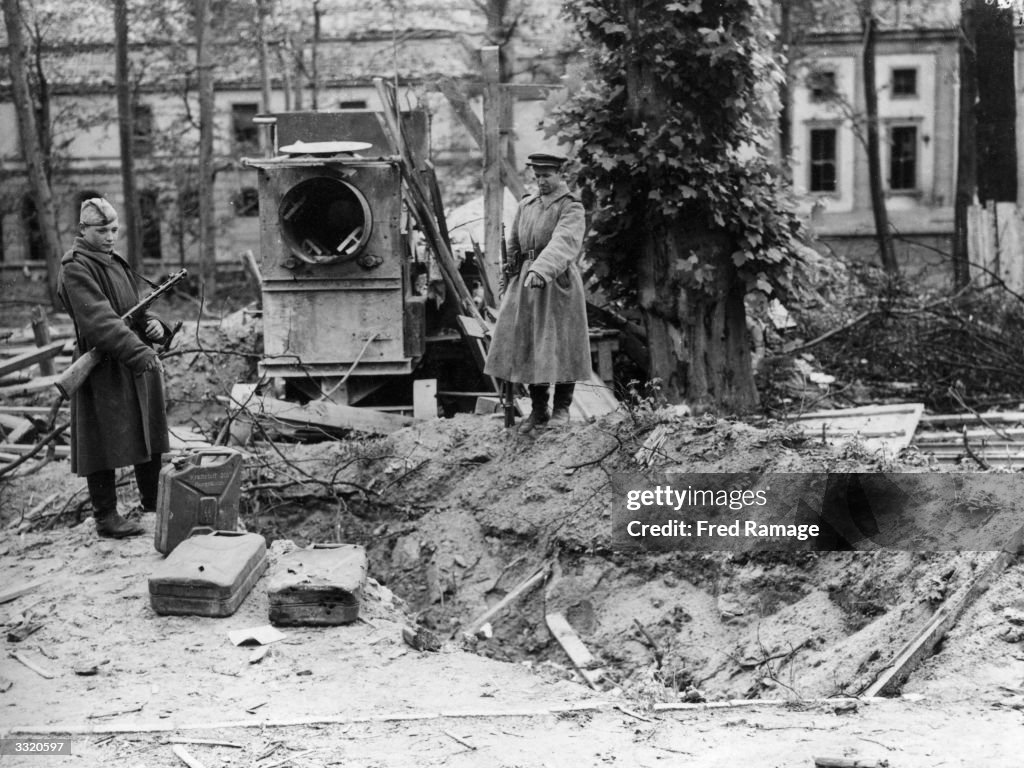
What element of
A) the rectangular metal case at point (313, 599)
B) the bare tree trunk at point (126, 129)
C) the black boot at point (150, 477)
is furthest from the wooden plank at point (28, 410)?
the bare tree trunk at point (126, 129)

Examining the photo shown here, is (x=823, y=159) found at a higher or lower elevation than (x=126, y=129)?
lower

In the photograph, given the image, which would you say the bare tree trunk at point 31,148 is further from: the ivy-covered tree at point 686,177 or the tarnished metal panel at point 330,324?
the ivy-covered tree at point 686,177

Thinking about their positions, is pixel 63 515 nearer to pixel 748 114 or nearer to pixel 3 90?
pixel 748 114

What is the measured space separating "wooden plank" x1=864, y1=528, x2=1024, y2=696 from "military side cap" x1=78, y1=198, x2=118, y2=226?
5307 mm

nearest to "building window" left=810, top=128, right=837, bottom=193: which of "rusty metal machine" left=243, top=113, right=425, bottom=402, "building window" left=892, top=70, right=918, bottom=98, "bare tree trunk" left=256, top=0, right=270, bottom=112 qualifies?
"building window" left=892, top=70, right=918, bottom=98

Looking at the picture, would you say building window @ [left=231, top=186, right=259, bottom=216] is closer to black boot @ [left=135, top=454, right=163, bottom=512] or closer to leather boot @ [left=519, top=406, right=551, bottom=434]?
leather boot @ [left=519, top=406, right=551, bottom=434]

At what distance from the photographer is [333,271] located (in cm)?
1211

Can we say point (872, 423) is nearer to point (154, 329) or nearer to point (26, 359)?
point (154, 329)

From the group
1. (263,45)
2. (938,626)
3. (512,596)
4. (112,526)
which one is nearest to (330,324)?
(112,526)

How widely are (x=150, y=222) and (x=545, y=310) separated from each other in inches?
1097

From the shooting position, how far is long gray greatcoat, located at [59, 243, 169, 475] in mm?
7645

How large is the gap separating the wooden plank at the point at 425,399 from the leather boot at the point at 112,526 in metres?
4.10

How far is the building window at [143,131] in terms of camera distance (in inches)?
1324

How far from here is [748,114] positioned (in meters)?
11.9
